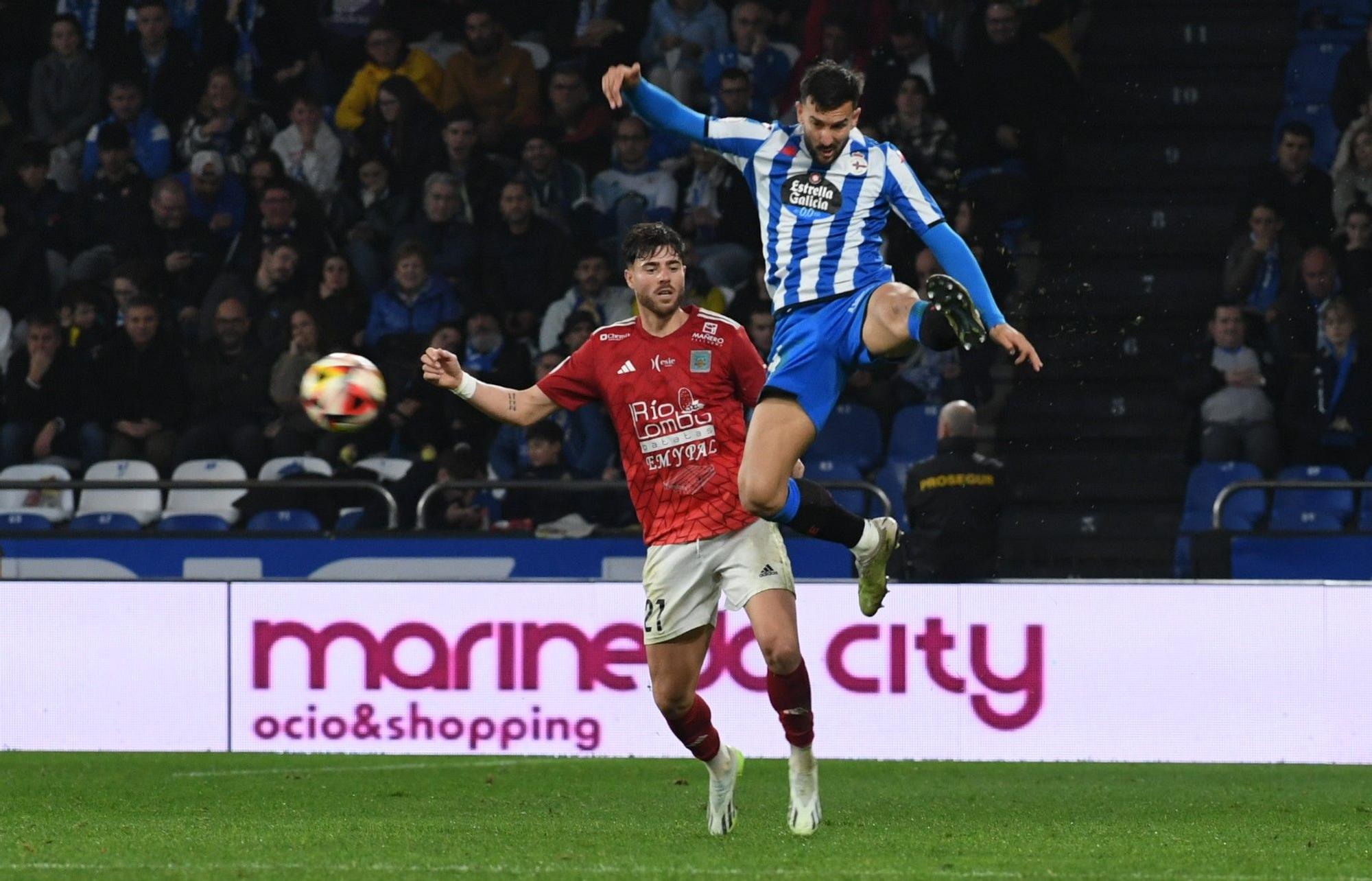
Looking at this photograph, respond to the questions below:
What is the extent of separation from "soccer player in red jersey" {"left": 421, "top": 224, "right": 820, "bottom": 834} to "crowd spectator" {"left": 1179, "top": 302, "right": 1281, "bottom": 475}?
21.4ft

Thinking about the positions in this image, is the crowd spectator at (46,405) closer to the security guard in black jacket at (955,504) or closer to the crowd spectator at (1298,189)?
the security guard in black jacket at (955,504)

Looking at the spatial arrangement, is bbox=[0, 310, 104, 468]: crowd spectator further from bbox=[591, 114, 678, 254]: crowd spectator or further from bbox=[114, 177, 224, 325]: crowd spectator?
bbox=[591, 114, 678, 254]: crowd spectator

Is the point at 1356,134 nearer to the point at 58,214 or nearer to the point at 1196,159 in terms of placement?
the point at 1196,159

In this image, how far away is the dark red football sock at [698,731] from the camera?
7406 mm

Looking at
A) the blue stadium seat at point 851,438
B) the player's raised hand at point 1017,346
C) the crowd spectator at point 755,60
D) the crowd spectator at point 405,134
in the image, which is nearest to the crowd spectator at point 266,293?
the crowd spectator at point 405,134

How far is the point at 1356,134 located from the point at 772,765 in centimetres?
647

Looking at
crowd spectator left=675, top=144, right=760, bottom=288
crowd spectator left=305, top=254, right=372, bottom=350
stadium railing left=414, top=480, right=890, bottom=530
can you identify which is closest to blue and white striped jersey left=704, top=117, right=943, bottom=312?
stadium railing left=414, top=480, right=890, bottom=530

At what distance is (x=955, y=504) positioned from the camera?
11.5 meters

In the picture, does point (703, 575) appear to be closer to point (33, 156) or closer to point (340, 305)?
point (340, 305)

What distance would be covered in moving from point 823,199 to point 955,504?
4408mm

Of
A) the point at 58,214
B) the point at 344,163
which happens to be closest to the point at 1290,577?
the point at 344,163

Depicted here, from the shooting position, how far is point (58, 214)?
15344 mm

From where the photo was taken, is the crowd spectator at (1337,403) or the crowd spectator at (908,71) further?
the crowd spectator at (908,71)

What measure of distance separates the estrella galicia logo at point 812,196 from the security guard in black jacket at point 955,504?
4.24 meters
